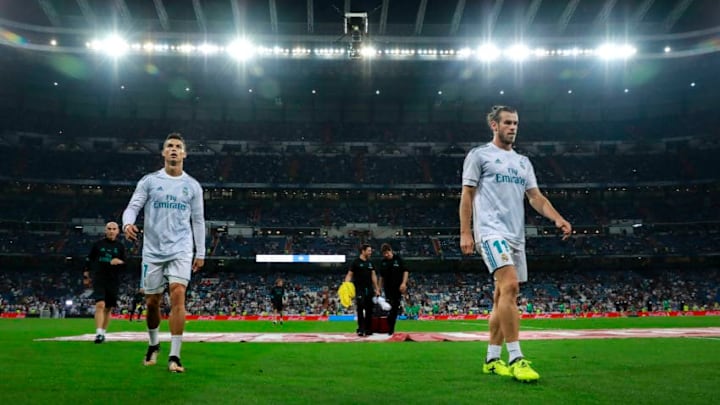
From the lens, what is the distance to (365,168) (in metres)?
55.6

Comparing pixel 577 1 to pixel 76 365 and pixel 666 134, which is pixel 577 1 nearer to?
pixel 666 134

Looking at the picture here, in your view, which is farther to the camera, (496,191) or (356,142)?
(356,142)

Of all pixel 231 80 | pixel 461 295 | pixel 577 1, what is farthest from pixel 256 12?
pixel 461 295

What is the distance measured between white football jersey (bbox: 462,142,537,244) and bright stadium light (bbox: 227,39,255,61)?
41.5 m

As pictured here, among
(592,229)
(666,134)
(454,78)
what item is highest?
(454,78)

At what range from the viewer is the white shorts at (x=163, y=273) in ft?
21.0

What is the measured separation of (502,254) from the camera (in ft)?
17.5

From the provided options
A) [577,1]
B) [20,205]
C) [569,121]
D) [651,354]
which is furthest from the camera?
[569,121]

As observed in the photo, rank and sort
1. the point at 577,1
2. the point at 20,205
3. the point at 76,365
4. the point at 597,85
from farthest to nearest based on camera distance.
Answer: the point at 597,85, the point at 20,205, the point at 577,1, the point at 76,365

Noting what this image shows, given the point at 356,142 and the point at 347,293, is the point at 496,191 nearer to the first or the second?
the point at 347,293

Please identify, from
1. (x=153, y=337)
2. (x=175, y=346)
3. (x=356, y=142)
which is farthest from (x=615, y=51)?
(x=175, y=346)

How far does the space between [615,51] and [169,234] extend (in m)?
46.8

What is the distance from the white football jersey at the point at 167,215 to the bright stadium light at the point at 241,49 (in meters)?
39.8

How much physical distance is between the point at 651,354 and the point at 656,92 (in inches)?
2177
